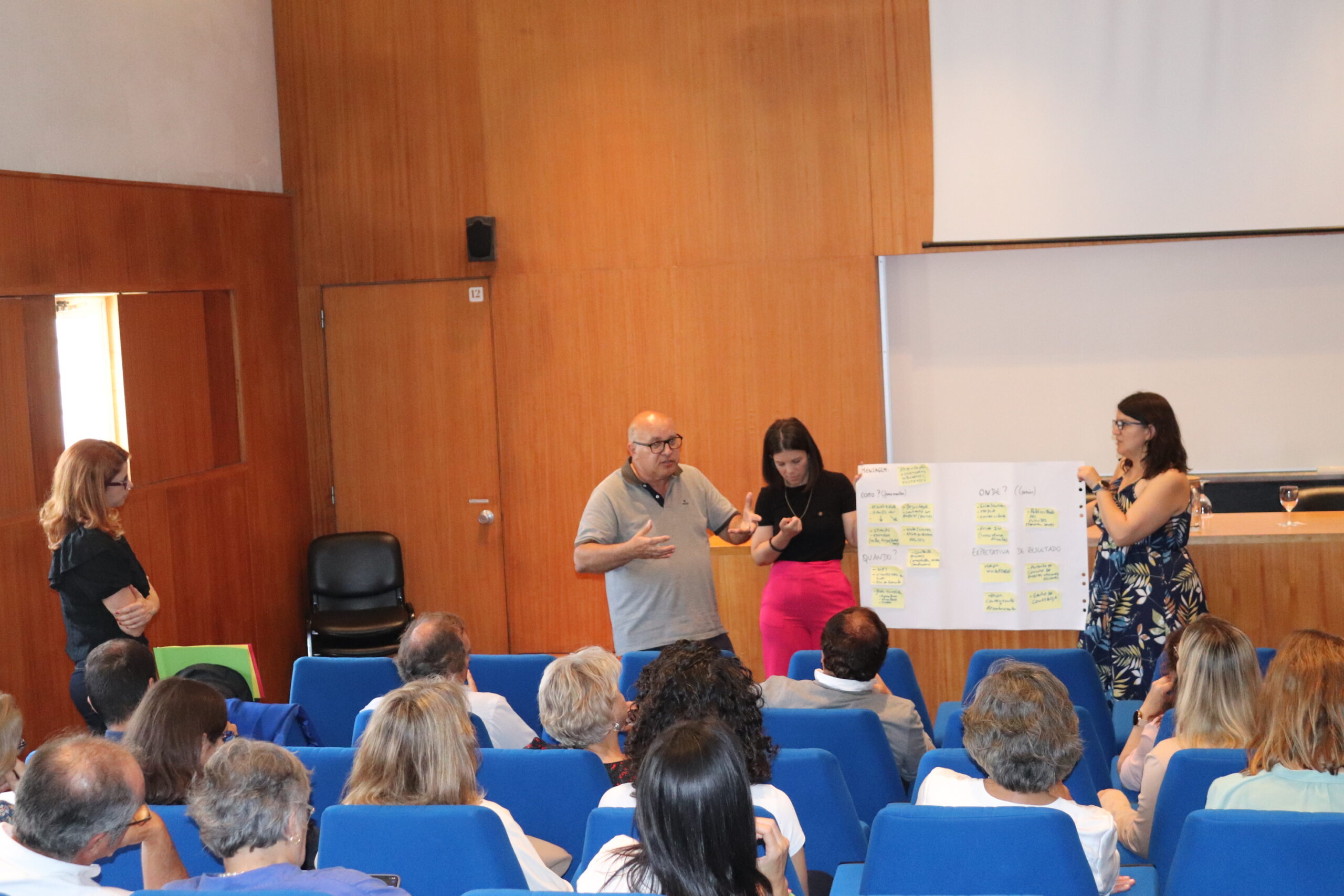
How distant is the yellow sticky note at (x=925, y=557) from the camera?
552cm

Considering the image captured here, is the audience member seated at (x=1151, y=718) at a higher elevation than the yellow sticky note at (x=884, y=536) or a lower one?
lower

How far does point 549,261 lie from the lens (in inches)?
293

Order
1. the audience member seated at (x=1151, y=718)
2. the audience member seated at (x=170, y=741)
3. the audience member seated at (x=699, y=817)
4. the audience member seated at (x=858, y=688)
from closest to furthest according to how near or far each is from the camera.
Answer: the audience member seated at (x=699, y=817) → the audience member seated at (x=170, y=741) → the audience member seated at (x=1151, y=718) → the audience member seated at (x=858, y=688)

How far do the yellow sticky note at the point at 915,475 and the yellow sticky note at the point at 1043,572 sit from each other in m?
0.55

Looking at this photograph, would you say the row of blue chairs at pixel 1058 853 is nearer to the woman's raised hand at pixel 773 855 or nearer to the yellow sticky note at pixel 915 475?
the woman's raised hand at pixel 773 855

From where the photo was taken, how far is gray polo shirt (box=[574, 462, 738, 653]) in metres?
5.14

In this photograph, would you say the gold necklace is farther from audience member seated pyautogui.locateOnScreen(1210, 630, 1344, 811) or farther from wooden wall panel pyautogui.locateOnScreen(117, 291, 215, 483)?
wooden wall panel pyautogui.locateOnScreen(117, 291, 215, 483)

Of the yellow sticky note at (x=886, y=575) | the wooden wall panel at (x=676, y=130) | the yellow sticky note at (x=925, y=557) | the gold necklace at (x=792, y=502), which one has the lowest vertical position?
the yellow sticky note at (x=886, y=575)

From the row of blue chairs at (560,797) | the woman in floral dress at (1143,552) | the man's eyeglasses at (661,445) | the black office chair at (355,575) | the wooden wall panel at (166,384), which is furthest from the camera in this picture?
the black office chair at (355,575)

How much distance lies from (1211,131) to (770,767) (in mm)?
5194

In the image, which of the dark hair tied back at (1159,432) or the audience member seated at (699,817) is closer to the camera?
the audience member seated at (699,817)

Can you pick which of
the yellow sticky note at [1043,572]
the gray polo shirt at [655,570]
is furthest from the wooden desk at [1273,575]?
the gray polo shirt at [655,570]

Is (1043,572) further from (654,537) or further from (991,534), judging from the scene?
(654,537)

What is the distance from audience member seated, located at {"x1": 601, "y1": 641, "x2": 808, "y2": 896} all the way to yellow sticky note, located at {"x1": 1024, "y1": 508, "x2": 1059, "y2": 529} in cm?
275
